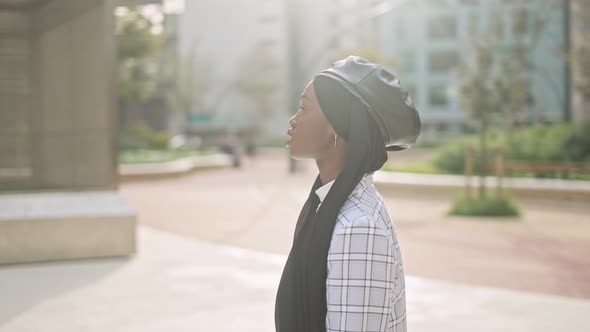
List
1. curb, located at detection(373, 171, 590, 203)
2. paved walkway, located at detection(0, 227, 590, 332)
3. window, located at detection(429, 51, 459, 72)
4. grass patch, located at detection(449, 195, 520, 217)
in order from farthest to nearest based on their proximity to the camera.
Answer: window, located at detection(429, 51, 459, 72), curb, located at detection(373, 171, 590, 203), grass patch, located at detection(449, 195, 520, 217), paved walkway, located at detection(0, 227, 590, 332)

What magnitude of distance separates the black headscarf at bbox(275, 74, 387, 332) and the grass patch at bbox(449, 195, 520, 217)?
38.3ft

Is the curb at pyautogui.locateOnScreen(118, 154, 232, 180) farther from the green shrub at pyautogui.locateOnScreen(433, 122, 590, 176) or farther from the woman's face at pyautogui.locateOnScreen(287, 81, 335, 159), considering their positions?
the woman's face at pyautogui.locateOnScreen(287, 81, 335, 159)

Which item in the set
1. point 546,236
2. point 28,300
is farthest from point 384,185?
point 28,300

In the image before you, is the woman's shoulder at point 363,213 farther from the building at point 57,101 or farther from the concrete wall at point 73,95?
the concrete wall at point 73,95

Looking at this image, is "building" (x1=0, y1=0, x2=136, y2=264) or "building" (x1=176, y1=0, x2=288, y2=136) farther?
"building" (x1=176, y1=0, x2=288, y2=136)

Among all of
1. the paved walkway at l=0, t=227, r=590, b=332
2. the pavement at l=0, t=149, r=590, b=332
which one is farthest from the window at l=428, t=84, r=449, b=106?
the paved walkway at l=0, t=227, r=590, b=332

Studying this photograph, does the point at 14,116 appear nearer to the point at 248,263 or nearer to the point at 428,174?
the point at 248,263

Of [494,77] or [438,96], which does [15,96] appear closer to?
[494,77]

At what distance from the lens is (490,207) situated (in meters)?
13.1

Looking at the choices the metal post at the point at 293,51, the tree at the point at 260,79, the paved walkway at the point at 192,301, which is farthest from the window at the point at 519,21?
the tree at the point at 260,79

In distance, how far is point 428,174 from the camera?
18891mm

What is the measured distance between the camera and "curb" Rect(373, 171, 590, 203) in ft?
49.2

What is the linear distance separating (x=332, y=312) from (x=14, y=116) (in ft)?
28.2

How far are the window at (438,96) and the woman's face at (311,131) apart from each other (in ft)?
211
